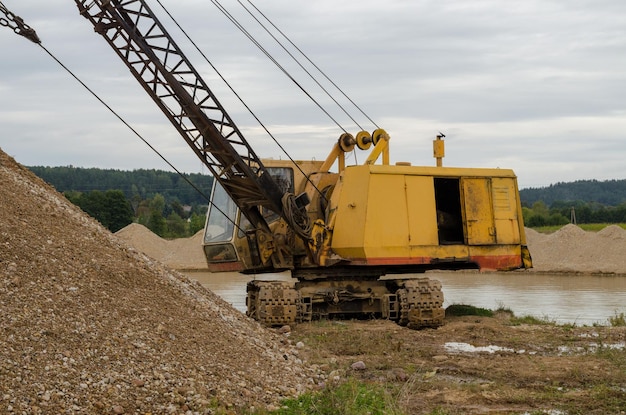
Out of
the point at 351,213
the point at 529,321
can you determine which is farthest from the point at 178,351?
the point at 529,321

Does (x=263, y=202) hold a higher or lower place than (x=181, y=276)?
higher

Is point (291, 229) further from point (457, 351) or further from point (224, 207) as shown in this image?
point (457, 351)

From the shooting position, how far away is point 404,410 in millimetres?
9039

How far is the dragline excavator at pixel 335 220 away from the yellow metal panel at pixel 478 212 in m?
0.02

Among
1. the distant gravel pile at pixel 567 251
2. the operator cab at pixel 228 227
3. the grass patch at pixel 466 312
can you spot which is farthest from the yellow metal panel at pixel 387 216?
the distant gravel pile at pixel 567 251

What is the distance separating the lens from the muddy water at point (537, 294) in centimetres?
2153

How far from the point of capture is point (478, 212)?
18.0 meters

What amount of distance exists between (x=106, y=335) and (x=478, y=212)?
10.0 m

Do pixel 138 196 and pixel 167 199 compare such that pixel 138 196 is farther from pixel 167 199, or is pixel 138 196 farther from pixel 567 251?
pixel 567 251

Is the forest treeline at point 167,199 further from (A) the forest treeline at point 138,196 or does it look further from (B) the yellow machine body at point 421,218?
(B) the yellow machine body at point 421,218

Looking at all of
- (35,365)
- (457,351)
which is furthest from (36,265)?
(457,351)

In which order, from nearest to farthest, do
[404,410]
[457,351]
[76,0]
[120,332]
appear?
[404,410] < [120,332] < [457,351] < [76,0]

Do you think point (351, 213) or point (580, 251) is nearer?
point (351, 213)

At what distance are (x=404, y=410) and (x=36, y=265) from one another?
165 inches
